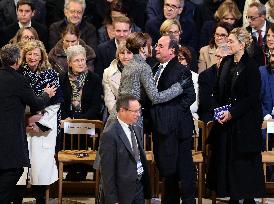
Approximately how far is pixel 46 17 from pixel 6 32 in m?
1.04

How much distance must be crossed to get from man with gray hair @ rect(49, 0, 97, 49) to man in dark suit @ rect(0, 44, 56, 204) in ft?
10.5

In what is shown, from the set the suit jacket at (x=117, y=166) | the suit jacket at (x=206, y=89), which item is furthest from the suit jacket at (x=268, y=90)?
the suit jacket at (x=117, y=166)

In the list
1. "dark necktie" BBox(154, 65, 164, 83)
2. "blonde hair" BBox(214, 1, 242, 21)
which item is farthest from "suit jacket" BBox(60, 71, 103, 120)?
"blonde hair" BBox(214, 1, 242, 21)

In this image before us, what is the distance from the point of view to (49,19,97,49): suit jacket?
11.9 meters

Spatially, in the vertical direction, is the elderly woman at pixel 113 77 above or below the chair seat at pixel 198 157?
above

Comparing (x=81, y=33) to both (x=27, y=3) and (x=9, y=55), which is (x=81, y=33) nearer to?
(x=27, y=3)

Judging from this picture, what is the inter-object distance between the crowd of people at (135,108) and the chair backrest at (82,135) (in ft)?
0.53

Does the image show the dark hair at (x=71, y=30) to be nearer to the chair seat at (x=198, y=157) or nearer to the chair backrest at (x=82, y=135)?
the chair backrest at (x=82, y=135)

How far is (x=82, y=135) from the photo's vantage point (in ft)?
34.9

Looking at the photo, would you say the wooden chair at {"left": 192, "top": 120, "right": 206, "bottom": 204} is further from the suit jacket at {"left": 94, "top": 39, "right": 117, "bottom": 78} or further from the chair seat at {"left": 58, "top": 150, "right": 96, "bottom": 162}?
the suit jacket at {"left": 94, "top": 39, "right": 117, "bottom": 78}

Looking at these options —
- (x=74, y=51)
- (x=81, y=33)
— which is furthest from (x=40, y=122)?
(x=81, y=33)

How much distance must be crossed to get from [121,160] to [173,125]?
129 cm

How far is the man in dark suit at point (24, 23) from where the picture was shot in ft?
38.9

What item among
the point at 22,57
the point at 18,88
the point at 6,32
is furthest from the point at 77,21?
the point at 18,88
